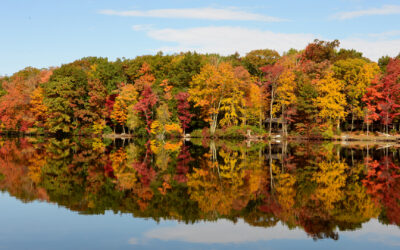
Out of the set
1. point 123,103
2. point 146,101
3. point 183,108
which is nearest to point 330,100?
point 183,108

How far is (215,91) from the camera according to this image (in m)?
50.8

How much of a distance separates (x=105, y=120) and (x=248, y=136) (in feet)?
76.5

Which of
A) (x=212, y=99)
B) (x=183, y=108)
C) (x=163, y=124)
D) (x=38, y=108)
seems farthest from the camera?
(x=38, y=108)

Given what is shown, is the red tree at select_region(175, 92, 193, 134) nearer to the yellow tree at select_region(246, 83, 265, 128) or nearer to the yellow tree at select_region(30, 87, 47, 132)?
the yellow tree at select_region(246, 83, 265, 128)

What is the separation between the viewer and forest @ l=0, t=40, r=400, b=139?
4809cm

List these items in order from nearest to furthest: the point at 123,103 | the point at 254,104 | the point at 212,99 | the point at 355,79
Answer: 1. the point at 355,79
2. the point at 212,99
3. the point at 254,104
4. the point at 123,103

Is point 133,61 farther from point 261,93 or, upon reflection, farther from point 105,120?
point 261,93

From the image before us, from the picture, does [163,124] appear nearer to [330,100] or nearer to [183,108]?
[183,108]

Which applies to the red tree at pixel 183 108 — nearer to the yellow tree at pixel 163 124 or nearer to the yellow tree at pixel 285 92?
the yellow tree at pixel 163 124

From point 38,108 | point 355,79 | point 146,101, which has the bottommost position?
point 38,108

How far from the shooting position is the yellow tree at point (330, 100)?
155 feet

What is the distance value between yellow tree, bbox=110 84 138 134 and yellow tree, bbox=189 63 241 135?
29.4 feet

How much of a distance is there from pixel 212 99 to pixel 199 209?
133 feet

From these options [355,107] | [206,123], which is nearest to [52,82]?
[206,123]
